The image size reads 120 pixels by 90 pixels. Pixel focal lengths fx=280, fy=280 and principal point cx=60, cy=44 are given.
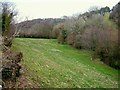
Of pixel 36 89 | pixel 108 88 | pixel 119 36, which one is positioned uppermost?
pixel 119 36

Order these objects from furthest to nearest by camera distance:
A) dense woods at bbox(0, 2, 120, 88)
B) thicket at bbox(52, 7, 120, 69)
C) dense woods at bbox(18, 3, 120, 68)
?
1. dense woods at bbox(18, 3, 120, 68)
2. thicket at bbox(52, 7, 120, 69)
3. dense woods at bbox(0, 2, 120, 88)

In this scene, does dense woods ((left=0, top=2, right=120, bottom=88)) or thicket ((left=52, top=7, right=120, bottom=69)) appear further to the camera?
thicket ((left=52, top=7, right=120, bottom=69))

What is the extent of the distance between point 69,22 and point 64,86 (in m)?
30.8

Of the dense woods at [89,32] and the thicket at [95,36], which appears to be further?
the dense woods at [89,32]

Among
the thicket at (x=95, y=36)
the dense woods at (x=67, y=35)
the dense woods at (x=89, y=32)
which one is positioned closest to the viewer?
the dense woods at (x=67, y=35)

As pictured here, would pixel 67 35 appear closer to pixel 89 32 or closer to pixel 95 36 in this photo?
pixel 89 32

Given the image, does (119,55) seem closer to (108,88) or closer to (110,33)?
(110,33)

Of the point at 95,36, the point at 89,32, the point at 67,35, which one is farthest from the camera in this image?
the point at 67,35

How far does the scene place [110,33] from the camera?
27.5m

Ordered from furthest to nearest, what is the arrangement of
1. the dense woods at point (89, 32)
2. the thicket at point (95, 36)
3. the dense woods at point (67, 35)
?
the dense woods at point (89, 32) → the thicket at point (95, 36) → the dense woods at point (67, 35)

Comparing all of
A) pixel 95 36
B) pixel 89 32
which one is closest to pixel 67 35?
pixel 89 32

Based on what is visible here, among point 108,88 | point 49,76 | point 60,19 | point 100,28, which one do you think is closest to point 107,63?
point 100,28

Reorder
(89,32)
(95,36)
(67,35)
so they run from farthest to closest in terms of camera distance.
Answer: (67,35) → (89,32) → (95,36)

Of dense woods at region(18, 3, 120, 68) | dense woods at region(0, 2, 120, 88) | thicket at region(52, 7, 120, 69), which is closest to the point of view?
dense woods at region(0, 2, 120, 88)
